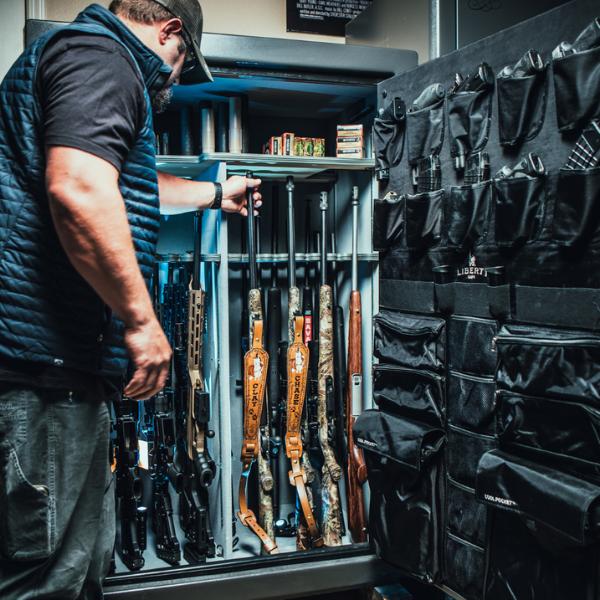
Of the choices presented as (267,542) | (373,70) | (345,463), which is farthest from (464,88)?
(267,542)

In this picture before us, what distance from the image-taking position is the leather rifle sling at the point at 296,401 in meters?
2.49

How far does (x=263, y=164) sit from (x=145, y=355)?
57.2 inches

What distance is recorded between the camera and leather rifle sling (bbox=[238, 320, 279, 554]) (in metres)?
2.44

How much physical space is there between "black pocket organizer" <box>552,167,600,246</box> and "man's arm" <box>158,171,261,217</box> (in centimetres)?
131

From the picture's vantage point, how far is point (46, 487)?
4.17 ft

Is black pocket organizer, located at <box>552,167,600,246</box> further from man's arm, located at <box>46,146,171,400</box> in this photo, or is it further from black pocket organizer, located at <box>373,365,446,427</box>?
man's arm, located at <box>46,146,171,400</box>

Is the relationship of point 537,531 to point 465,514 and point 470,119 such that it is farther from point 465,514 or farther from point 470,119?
point 470,119

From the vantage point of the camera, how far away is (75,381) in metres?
1.30

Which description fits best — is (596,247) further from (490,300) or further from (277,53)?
(277,53)

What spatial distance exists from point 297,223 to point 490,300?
1.52 meters

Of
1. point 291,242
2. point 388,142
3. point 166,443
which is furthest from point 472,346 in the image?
point 166,443

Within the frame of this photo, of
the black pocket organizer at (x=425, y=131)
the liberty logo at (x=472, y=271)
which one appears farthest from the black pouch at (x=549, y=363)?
the black pocket organizer at (x=425, y=131)

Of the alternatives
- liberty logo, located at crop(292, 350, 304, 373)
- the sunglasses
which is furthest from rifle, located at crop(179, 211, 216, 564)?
the sunglasses

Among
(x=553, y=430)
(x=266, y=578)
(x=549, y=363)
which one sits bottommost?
(x=266, y=578)
